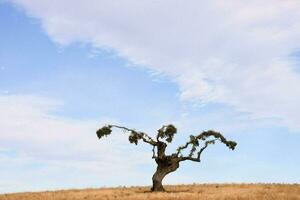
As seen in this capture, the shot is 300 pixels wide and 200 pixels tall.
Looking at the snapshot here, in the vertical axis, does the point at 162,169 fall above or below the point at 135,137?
below

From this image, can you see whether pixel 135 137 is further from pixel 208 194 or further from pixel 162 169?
pixel 208 194

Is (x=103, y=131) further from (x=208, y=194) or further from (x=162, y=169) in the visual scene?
(x=208, y=194)

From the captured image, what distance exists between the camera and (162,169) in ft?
196

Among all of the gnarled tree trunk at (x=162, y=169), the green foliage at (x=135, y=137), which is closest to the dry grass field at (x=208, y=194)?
the gnarled tree trunk at (x=162, y=169)

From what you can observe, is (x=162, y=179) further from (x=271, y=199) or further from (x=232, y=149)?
(x=271, y=199)

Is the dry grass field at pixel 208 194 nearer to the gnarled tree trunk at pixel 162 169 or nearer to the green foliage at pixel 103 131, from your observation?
the gnarled tree trunk at pixel 162 169

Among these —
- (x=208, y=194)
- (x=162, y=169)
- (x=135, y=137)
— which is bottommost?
(x=208, y=194)

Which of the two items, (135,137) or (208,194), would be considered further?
(135,137)

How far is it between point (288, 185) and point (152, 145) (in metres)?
14.1

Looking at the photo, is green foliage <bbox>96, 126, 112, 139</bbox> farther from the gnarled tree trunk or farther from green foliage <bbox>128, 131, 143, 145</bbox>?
the gnarled tree trunk

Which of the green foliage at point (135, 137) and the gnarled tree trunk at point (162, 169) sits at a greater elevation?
the green foliage at point (135, 137)

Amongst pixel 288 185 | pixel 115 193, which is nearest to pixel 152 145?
pixel 115 193

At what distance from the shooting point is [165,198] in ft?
163

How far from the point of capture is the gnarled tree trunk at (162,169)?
5959 cm
